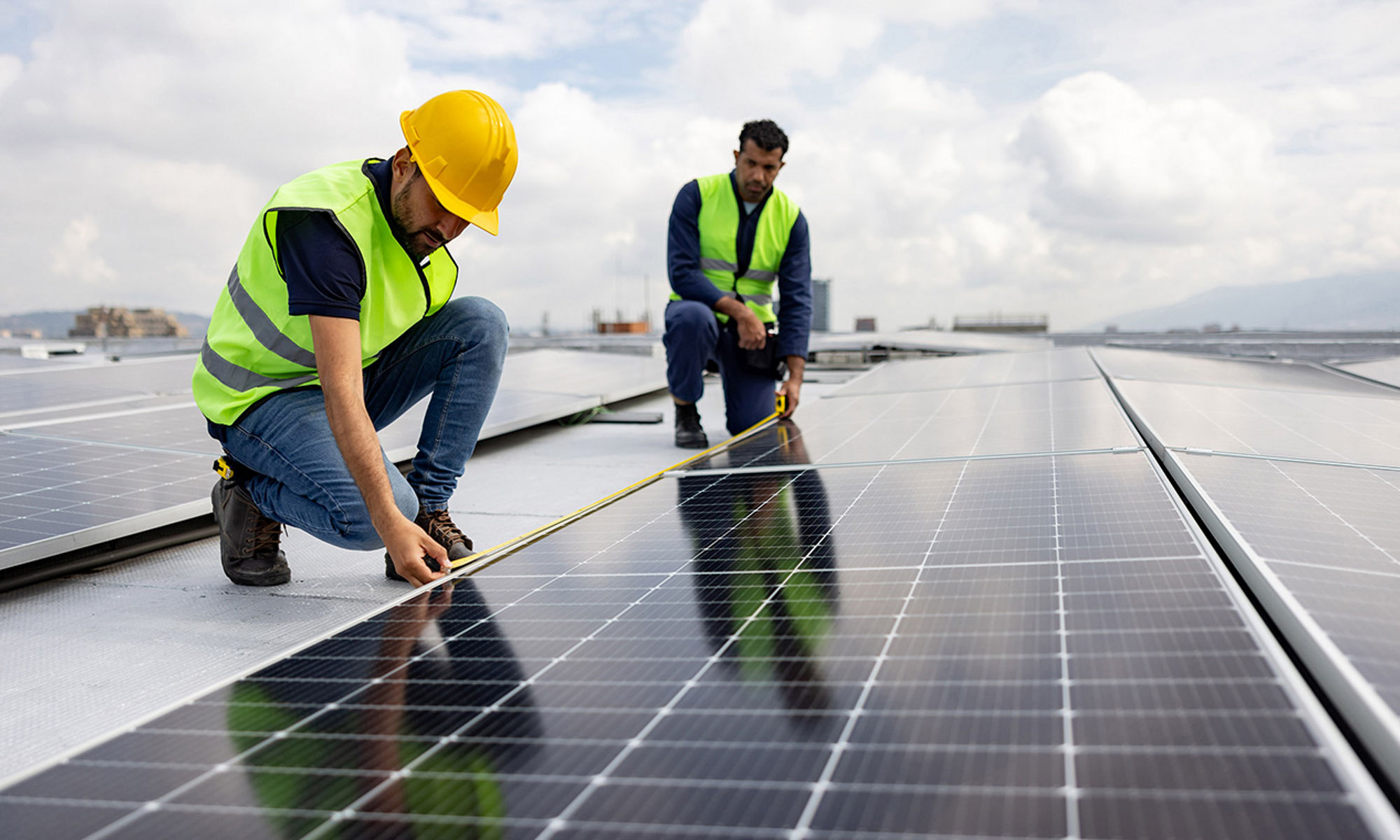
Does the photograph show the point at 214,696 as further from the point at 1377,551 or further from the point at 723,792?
the point at 1377,551

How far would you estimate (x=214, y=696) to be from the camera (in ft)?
5.17

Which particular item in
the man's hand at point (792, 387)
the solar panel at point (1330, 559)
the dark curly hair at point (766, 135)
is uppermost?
the dark curly hair at point (766, 135)

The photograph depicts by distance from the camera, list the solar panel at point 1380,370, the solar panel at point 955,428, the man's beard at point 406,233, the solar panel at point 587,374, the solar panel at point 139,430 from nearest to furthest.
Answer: the man's beard at point 406,233, the solar panel at point 955,428, the solar panel at point 139,430, the solar panel at point 1380,370, the solar panel at point 587,374

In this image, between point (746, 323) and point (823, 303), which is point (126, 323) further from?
point (746, 323)

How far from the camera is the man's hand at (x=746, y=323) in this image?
5164 mm

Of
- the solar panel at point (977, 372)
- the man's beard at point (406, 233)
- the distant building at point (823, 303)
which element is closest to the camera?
the man's beard at point (406, 233)

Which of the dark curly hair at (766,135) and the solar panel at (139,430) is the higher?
the dark curly hair at (766,135)

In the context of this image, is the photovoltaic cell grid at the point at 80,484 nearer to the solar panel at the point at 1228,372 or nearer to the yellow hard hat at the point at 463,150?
the yellow hard hat at the point at 463,150

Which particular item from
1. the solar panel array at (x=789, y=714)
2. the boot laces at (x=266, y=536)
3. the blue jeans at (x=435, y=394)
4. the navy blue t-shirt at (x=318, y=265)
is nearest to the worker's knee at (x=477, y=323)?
the blue jeans at (x=435, y=394)

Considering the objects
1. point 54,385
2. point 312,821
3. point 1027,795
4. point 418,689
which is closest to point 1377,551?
point 1027,795

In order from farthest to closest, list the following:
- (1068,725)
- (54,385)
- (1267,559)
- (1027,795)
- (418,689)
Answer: (54,385) < (1267,559) < (418,689) < (1068,725) < (1027,795)

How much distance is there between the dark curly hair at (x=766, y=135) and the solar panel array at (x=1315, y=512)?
2318 millimetres

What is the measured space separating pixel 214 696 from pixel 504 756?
25.7 inches

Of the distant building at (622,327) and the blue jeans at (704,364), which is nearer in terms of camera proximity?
the blue jeans at (704,364)
